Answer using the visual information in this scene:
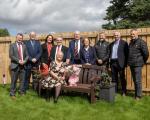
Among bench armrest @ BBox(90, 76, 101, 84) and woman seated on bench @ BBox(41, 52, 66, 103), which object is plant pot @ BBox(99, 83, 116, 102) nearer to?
bench armrest @ BBox(90, 76, 101, 84)

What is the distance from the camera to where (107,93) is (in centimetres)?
1081

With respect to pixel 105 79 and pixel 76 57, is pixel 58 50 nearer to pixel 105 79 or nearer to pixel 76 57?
pixel 76 57

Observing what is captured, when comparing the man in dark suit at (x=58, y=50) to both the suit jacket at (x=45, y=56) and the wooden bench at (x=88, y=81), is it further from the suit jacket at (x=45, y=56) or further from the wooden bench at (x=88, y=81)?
the wooden bench at (x=88, y=81)

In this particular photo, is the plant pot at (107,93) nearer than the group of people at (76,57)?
Yes

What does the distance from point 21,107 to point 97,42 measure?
3073 mm

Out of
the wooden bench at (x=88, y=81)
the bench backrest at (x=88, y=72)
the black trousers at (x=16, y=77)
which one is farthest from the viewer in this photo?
the black trousers at (x=16, y=77)

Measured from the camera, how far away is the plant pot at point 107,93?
35.4 ft

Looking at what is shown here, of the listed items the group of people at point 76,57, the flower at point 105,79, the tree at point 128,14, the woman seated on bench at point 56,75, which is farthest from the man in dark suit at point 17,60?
the tree at point 128,14

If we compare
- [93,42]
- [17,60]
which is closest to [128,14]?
[93,42]

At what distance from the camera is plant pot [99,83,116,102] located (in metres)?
10.8

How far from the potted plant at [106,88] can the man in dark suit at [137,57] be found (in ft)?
2.34

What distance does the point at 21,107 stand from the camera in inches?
420

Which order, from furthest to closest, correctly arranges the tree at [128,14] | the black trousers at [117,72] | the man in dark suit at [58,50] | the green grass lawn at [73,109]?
the tree at [128,14], the man in dark suit at [58,50], the black trousers at [117,72], the green grass lawn at [73,109]

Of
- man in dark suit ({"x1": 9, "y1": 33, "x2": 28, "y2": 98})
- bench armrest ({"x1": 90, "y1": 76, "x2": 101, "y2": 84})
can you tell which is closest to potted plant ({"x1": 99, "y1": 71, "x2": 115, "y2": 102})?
bench armrest ({"x1": 90, "y1": 76, "x2": 101, "y2": 84})
